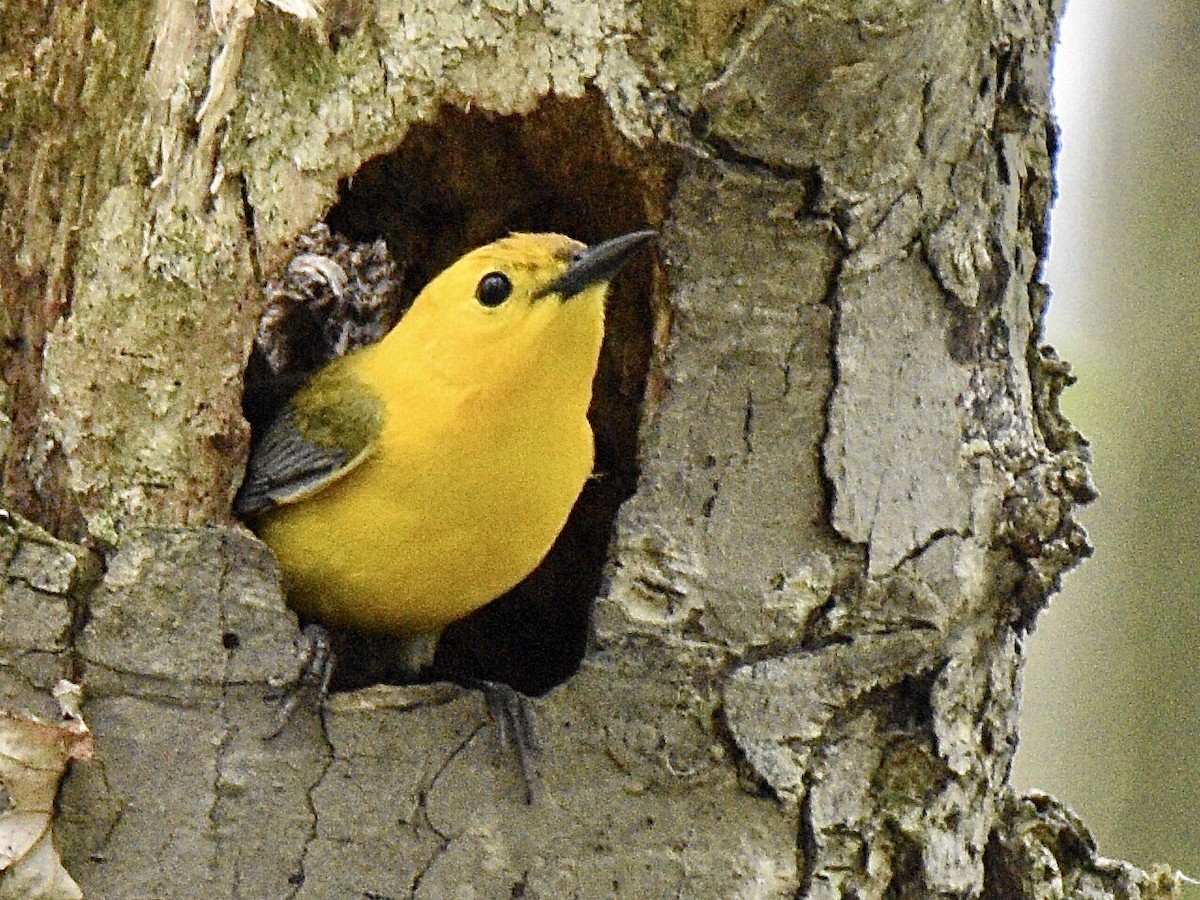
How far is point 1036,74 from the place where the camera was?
138 inches

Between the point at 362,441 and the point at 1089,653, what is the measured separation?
4.45 meters

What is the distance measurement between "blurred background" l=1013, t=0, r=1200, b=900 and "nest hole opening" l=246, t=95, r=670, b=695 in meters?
3.21

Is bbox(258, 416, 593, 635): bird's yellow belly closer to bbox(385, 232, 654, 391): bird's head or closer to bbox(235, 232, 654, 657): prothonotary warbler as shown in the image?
bbox(235, 232, 654, 657): prothonotary warbler

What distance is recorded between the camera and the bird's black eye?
3371 mm

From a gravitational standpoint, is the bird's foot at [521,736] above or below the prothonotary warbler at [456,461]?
below

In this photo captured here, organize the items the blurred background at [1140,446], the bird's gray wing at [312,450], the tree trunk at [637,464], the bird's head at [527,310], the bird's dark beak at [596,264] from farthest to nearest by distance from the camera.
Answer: the blurred background at [1140,446], the bird's gray wing at [312,450], the bird's head at [527,310], the bird's dark beak at [596,264], the tree trunk at [637,464]

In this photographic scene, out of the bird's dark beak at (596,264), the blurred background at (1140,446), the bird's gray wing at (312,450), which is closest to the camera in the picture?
the bird's dark beak at (596,264)

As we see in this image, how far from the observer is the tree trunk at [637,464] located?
2.90 metres

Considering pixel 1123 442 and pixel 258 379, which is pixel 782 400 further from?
pixel 1123 442

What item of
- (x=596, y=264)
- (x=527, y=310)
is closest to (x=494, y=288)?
(x=527, y=310)

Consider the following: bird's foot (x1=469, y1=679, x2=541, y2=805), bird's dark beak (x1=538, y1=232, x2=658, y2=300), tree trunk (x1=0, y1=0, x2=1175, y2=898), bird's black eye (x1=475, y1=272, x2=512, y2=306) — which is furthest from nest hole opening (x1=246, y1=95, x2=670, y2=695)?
bird's foot (x1=469, y1=679, x2=541, y2=805)

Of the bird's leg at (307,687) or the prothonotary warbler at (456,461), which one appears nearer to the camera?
the bird's leg at (307,687)

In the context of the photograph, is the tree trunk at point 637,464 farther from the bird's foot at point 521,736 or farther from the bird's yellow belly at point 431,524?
the bird's yellow belly at point 431,524

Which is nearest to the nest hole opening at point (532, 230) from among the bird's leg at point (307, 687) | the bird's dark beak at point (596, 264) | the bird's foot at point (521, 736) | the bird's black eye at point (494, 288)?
the bird's dark beak at point (596, 264)
